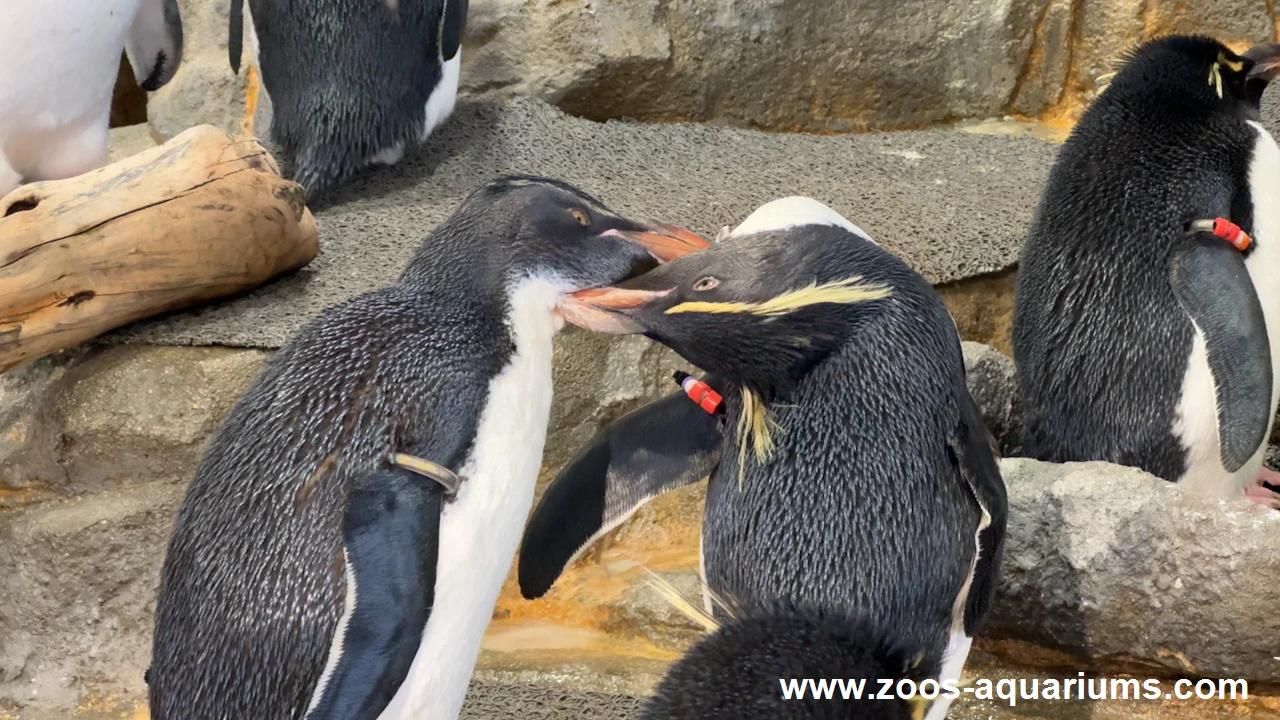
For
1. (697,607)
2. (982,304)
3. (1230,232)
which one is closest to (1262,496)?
(1230,232)

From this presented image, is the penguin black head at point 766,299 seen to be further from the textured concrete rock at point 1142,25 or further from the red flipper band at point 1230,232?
the textured concrete rock at point 1142,25

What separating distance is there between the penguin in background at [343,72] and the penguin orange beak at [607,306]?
4.69ft

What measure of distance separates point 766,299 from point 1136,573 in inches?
30.9

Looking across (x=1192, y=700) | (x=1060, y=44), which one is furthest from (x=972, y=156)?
(x=1192, y=700)

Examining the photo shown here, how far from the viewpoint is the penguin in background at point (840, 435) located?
4.25 ft

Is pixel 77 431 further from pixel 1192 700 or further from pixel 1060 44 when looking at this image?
pixel 1060 44

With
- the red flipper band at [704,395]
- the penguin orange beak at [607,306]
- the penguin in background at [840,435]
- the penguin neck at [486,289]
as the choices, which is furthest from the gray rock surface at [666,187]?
the penguin in background at [840,435]

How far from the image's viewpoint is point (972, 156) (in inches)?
124

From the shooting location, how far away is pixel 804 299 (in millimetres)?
1289

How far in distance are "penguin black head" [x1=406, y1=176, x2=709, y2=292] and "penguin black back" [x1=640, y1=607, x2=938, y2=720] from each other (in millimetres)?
566

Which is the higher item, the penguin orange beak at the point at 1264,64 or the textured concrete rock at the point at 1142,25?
the penguin orange beak at the point at 1264,64

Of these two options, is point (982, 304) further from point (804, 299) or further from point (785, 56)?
point (804, 299)

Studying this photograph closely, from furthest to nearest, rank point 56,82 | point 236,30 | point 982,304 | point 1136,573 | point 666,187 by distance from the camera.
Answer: point 236,30, point 666,187, point 982,304, point 56,82, point 1136,573

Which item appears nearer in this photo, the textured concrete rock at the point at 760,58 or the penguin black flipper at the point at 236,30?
the penguin black flipper at the point at 236,30
